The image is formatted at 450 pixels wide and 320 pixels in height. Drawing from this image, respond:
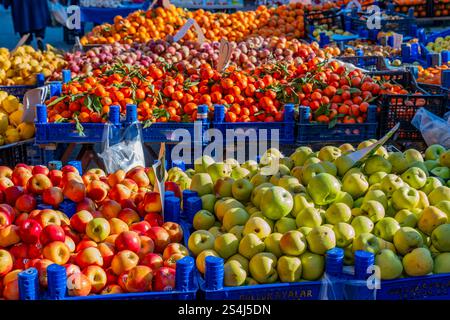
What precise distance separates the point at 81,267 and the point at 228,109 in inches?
99.6

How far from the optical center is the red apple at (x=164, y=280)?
7.55 feet

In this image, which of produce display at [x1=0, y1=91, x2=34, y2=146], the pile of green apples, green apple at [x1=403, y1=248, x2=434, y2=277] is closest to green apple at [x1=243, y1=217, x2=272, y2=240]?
the pile of green apples

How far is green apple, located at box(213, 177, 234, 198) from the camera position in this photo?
2990 millimetres

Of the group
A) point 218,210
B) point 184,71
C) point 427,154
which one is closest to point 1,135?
point 184,71

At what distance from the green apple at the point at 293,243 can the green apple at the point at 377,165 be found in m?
0.70

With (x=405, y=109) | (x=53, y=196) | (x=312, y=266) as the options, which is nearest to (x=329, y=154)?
(x=312, y=266)

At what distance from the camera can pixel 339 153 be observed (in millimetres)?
3125

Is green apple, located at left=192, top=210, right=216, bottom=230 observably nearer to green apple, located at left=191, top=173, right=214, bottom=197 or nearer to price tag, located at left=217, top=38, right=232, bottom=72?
green apple, located at left=191, top=173, right=214, bottom=197

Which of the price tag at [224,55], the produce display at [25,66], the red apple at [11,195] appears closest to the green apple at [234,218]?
the red apple at [11,195]

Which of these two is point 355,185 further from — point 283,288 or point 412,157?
point 283,288

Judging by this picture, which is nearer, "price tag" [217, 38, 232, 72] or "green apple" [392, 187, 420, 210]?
"green apple" [392, 187, 420, 210]

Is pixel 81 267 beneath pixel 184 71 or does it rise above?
beneath

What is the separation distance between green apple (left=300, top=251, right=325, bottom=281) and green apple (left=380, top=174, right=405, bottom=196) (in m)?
0.54
